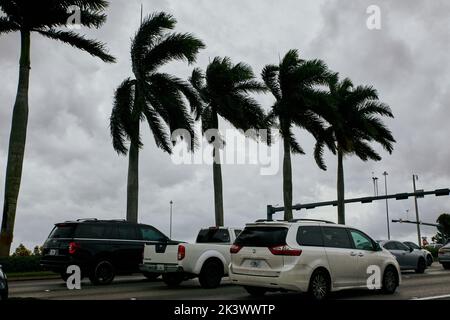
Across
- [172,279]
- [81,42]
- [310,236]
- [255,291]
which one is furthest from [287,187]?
[310,236]

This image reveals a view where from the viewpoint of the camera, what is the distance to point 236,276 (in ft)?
39.9

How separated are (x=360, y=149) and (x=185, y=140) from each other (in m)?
18.6

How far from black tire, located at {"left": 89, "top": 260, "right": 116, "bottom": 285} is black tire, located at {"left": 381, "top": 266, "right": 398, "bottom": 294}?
834 centimetres

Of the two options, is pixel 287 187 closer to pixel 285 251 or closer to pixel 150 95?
pixel 150 95

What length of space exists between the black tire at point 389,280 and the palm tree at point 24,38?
17.5 m

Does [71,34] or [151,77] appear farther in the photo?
[151,77]

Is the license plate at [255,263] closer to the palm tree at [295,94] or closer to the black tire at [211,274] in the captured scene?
Result: the black tire at [211,274]

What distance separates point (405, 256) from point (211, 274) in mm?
11130

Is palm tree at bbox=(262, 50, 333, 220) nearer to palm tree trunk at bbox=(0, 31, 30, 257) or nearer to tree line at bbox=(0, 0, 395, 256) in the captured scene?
tree line at bbox=(0, 0, 395, 256)

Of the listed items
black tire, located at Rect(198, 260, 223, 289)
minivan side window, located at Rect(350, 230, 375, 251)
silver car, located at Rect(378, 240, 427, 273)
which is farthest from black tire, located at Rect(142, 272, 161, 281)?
silver car, located at Rect(378, 240, 427, 273)

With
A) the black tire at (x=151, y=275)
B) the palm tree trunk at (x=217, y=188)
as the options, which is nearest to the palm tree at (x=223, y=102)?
the palm tree trunk at (x=217, y=188)

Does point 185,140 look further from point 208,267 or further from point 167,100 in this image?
point 208,267
